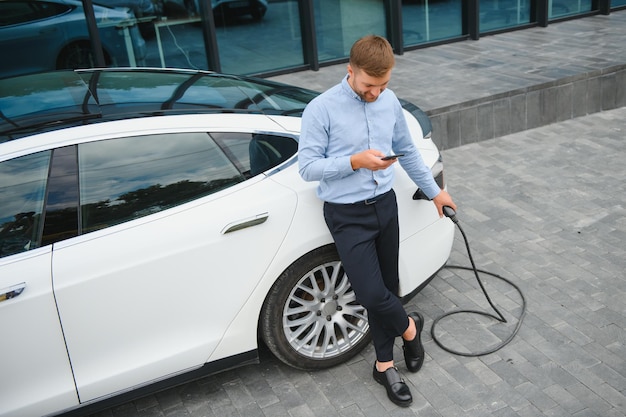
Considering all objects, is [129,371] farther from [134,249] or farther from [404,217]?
[404,217]

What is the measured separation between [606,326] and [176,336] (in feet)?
8.13

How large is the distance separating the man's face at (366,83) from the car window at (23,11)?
6017mm

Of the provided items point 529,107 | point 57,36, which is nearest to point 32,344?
point 57,36

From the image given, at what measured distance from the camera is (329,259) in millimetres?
3889

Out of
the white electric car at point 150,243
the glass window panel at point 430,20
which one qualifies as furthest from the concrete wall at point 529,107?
the white electric car at point 150,243

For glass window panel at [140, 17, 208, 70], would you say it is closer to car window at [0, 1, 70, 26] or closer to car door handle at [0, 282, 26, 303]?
car window at [0, 1, 70, 26]

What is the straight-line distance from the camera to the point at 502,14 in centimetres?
1090

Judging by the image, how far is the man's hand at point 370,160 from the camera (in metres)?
3.26

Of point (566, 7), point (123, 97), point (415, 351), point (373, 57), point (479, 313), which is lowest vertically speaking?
point (479, 313)

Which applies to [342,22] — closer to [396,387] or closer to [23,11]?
[23,11]

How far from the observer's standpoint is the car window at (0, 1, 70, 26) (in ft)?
26.7

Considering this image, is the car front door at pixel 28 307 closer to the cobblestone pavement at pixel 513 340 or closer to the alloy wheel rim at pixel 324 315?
the cobblestone pavement at pixel 513 340

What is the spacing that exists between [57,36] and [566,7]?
7475 mm

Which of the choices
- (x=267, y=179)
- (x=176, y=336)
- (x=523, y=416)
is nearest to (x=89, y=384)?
(x=176, y=336)
